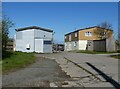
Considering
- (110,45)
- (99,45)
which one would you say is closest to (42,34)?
(99,45)

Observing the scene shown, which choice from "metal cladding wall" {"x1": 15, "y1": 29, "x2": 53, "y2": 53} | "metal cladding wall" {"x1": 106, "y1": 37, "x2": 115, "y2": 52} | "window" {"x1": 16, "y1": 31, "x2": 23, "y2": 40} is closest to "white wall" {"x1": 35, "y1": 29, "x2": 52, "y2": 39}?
"metal cladding wall" {"x1": 15, "y1": 29, "x2": 53, "y2": 53}

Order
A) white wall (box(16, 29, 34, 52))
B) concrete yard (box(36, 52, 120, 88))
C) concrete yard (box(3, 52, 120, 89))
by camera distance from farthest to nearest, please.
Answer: white wall (box(16, 29, 34, 52)) → concrete yard (box(36, 52, 120, 88)) → concrete yard (box(3, 52, 120, 89))

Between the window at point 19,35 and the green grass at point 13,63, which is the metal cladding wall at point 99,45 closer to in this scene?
the window at point 19,35

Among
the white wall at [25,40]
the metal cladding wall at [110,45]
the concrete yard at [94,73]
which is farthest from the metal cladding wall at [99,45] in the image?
the concrete yard at [94,73]

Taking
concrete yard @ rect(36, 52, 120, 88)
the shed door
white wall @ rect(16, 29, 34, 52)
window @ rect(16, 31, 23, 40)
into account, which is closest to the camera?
concrete yard @ rect(36, 52, 120, 88)

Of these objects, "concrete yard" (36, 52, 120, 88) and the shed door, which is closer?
"concrete yard" (36, 52, 120, 88)

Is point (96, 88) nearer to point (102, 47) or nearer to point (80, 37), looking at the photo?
point (102, 47)

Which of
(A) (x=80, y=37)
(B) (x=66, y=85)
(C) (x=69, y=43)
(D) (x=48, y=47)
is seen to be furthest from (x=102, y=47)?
(B) (x=66, y=85)

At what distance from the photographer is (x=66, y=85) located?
33.8ft

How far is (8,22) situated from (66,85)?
20538 mm

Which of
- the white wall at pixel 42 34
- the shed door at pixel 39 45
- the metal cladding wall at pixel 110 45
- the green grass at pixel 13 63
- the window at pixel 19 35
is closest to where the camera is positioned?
the green grass at pixel 13 63

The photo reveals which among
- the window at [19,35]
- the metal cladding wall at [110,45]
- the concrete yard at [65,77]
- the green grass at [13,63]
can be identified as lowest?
the concrete yard at [65,77]

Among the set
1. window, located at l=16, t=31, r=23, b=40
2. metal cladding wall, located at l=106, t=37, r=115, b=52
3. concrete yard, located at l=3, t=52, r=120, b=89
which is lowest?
concrete yard, located at l=3, t=52, r=120, b=89

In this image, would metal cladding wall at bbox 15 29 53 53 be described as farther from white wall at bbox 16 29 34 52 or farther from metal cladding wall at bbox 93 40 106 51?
metal cladding wall at bbox 93 40 106 51
